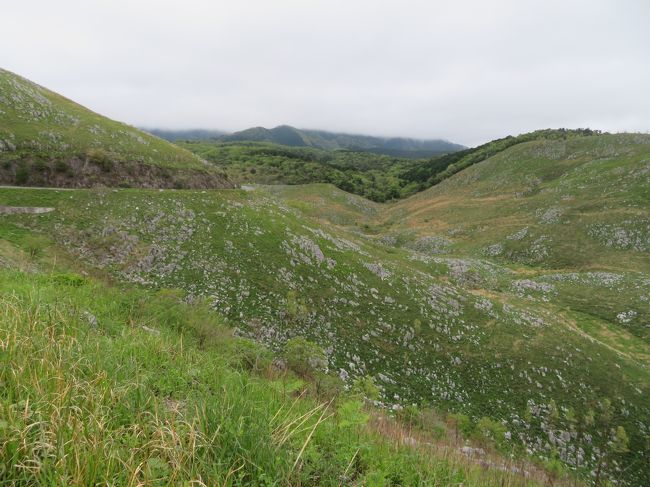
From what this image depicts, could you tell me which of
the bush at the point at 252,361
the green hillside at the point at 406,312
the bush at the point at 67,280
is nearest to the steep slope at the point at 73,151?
the green hillside at the point at 406,312

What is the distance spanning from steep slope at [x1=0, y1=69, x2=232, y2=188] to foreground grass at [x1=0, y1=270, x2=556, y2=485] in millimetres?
34959

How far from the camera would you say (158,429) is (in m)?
3.66

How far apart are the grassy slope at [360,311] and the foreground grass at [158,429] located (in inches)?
625

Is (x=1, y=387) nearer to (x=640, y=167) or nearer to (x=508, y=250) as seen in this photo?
(x=508, y=250)

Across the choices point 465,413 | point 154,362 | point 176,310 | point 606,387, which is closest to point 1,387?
Answer: point 154,362

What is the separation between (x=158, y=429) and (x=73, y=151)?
43.2 metres

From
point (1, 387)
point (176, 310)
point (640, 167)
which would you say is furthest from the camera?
point (640, 167)

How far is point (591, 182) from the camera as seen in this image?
7406 centimetres

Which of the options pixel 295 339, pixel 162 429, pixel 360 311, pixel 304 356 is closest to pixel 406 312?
pixel 360 311

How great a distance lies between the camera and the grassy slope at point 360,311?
22.7 m

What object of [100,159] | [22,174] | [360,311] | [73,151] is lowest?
[360,311]

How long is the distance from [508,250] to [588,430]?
46.5 meters

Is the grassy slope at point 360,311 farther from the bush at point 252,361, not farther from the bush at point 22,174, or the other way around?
the bush at point 252,361

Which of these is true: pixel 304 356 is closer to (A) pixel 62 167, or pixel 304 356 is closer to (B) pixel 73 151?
(A) pixel 62 167
